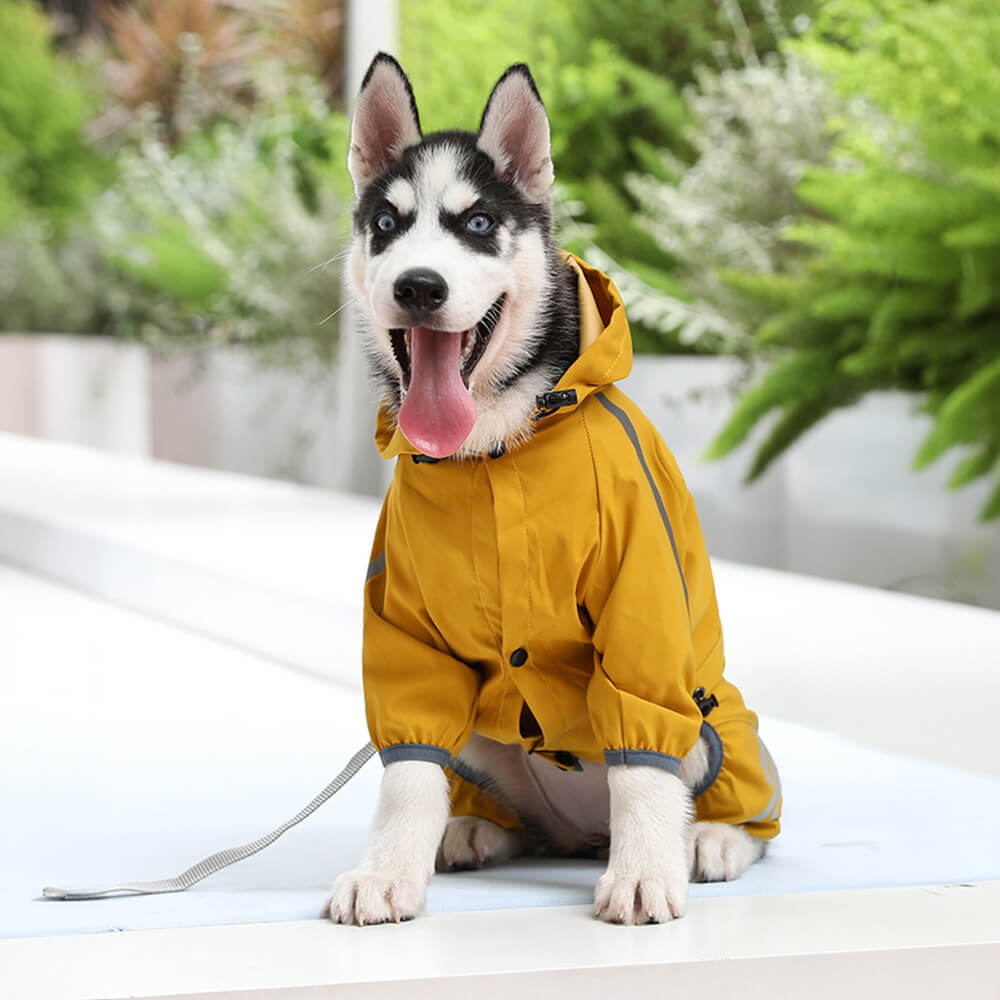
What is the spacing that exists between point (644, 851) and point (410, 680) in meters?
0.26

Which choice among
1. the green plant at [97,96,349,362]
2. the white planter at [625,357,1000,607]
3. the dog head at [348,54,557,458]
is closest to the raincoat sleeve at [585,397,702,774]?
the dog head at [348,54,557,458]

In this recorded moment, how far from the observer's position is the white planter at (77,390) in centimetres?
628

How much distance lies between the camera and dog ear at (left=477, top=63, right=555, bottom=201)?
1.28 m

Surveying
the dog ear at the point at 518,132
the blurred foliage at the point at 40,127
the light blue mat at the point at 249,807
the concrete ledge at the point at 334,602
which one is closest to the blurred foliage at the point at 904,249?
the concrete ledge at the point at 334,602

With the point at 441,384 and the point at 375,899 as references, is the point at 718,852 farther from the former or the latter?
the point at 441,384

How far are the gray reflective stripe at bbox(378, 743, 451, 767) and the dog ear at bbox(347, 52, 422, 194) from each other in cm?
53

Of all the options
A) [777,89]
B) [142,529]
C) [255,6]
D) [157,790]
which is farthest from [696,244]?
[255,6]

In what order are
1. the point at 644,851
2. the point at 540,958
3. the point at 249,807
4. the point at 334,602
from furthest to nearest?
the point at 334,602 → the point at 249,807 → the point at 644,851 → the point at 540,958

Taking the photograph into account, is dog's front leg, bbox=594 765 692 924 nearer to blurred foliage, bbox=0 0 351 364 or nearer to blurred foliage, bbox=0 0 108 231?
blurred foliage, bbox=0 0 351 364

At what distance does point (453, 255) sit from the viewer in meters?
1.21

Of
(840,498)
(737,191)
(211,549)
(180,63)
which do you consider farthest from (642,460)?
(180,63)

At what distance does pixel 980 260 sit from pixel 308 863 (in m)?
2.23

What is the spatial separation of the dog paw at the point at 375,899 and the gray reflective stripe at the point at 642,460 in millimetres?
349

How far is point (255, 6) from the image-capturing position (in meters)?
5.84
